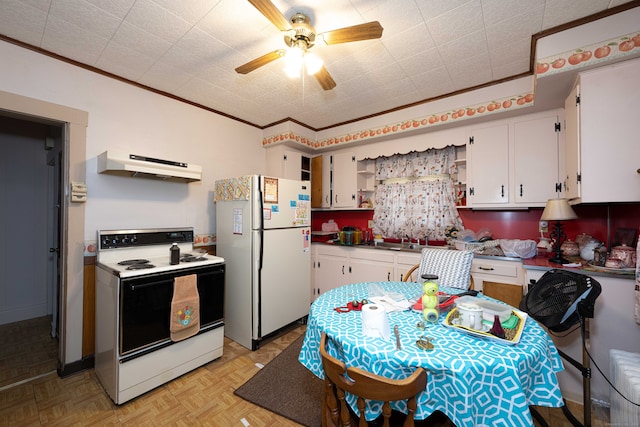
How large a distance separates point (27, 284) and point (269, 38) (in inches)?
164

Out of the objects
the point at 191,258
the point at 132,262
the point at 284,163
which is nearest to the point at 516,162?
the point at 284,163

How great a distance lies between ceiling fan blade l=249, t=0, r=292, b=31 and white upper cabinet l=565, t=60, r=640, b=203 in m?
2.14

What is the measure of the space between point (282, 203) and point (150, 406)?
2.00 meters

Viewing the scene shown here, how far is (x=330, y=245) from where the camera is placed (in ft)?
12.2

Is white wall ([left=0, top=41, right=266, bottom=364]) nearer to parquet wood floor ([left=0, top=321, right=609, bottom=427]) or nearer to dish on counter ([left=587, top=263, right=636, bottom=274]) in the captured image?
parquet wood floor ([left=0, top=321, right=609, bottom=427])

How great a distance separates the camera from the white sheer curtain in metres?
3.28

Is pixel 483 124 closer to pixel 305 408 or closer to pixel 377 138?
pixel 377 138

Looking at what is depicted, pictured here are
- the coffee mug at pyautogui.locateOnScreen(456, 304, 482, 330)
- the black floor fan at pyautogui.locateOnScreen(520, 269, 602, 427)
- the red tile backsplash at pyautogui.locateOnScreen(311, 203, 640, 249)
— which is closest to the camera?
the coffee mug at pyautogui.locateOnScreen(456, 304, 482, 330)

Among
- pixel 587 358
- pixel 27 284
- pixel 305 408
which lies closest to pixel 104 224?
pixel 27 284

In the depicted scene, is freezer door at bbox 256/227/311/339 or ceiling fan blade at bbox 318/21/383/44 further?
freezer door at bbox 256/227/311/339

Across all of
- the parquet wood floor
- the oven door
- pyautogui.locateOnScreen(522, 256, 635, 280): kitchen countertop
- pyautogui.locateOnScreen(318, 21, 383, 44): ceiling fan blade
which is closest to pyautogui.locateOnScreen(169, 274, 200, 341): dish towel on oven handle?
the oven door

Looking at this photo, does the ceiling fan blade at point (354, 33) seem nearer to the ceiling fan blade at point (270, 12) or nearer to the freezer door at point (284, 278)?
the ceiling fan blade at point (270, 12)

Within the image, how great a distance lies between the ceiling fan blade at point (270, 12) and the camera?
1.32 meters

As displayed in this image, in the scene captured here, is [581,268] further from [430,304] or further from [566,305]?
[430,304]
